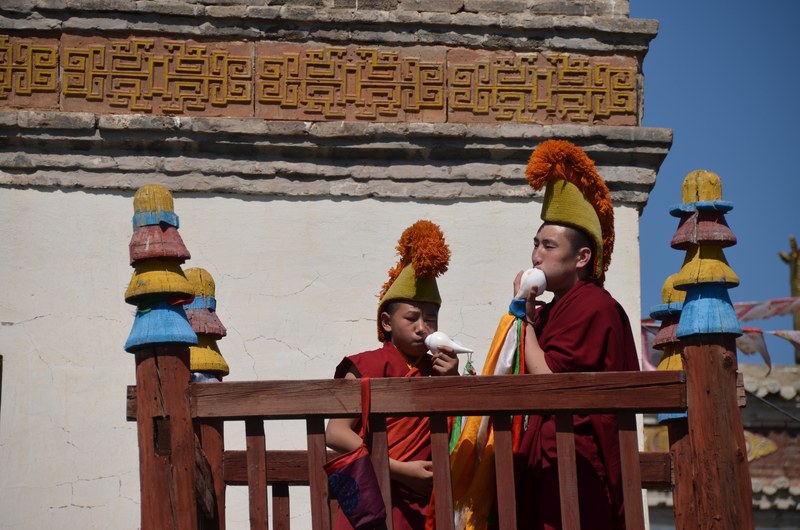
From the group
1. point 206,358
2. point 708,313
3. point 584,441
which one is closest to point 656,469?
point 584,441

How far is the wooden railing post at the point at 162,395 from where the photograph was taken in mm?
4414

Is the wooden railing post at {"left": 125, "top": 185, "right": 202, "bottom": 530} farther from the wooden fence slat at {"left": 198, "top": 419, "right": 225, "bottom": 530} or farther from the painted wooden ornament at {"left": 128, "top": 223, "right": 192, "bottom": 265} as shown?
the wooden fence slat at {"left": 198, "top": 419, "right": 225, "bottom": 530}

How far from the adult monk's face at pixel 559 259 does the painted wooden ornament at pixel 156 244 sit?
1.24m

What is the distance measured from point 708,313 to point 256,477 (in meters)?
1.41

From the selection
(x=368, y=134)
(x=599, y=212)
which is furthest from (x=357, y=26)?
(x=599, y=212)

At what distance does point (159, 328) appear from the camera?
4.44 m

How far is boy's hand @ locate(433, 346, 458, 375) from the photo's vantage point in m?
4.94

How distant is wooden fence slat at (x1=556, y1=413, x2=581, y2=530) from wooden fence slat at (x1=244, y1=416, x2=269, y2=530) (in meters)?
0.87

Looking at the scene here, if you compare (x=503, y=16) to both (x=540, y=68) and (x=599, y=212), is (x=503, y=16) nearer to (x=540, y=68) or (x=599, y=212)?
(x=540, y=68)

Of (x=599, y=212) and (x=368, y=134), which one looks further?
(x=368, y=134)

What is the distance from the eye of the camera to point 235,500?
6.65m

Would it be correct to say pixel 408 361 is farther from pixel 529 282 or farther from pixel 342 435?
pixel 529 282

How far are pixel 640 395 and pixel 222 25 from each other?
361 cm

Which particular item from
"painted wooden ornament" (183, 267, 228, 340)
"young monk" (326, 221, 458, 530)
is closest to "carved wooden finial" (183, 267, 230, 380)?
"painted wooden ornament" (183, 267, 228, 340)
